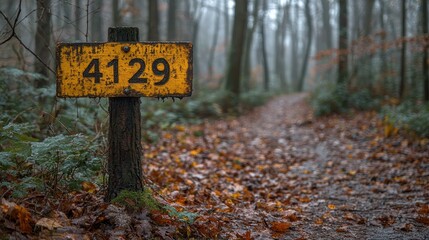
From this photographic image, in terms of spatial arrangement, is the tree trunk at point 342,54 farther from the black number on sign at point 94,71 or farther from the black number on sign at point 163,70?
the black number on sign at point 94,71

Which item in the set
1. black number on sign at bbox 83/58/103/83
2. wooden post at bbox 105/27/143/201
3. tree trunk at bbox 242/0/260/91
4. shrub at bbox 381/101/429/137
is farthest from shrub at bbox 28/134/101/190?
tree trunk at bbox 242/0/260/91

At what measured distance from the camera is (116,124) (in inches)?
138

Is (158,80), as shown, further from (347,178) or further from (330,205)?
(347,178)

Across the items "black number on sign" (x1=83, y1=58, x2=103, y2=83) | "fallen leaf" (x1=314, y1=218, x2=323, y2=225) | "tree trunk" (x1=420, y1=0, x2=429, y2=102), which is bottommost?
"fallen leaf" (x1=314, y1=218, x2=323, y2=225)

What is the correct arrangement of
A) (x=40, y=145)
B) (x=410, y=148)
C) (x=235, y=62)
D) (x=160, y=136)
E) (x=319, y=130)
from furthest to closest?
(x=235, y=62) < (x=319, y=130) < (x=160, y=136) < (x=410, y=148) < (x=40, y=145)

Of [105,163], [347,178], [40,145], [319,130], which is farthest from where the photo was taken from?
[319,130]

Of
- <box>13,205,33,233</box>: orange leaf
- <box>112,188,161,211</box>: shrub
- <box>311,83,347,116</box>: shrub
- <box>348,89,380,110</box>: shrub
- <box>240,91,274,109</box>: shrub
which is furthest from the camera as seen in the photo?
<box>240,91,274,109</box>: shrub

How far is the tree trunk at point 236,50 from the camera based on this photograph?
17.0m

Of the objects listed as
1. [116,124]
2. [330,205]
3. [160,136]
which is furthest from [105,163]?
[160,136]

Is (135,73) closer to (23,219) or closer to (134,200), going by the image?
(134,200)

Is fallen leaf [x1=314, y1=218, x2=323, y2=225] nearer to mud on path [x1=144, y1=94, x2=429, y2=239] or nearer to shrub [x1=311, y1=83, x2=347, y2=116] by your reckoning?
mud on path [x1=144, y1=94, x2=429, y2=239]

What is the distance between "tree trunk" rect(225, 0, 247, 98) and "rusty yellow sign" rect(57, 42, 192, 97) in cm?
1357

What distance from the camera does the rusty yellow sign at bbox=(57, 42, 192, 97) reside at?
336 cm

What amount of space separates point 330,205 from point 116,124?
2.98 m
